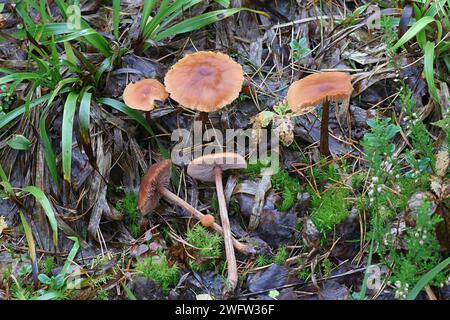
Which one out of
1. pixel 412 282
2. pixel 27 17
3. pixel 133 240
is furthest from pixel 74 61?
pixel 412 282

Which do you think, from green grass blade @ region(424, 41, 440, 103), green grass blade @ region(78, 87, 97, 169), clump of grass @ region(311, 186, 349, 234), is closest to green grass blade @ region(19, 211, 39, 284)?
green grass blade @ region(78, 87, 97, 169)

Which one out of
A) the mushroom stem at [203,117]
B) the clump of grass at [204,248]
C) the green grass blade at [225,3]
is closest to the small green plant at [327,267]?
the clump of grass at [204,248]

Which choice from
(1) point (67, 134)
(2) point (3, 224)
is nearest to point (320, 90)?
(1) point (67, 134)

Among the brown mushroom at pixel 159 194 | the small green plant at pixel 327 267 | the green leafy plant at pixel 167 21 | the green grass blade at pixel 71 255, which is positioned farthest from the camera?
the green leafy plant at pixel 167 21

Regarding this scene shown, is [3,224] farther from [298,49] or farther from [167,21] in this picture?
[298,49]

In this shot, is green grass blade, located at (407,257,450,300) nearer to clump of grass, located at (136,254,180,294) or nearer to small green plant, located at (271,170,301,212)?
small green plant, located at (271,170,301,212)

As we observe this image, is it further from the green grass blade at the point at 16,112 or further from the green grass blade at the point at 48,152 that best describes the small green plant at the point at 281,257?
the green grass blade at the point at 16,112
